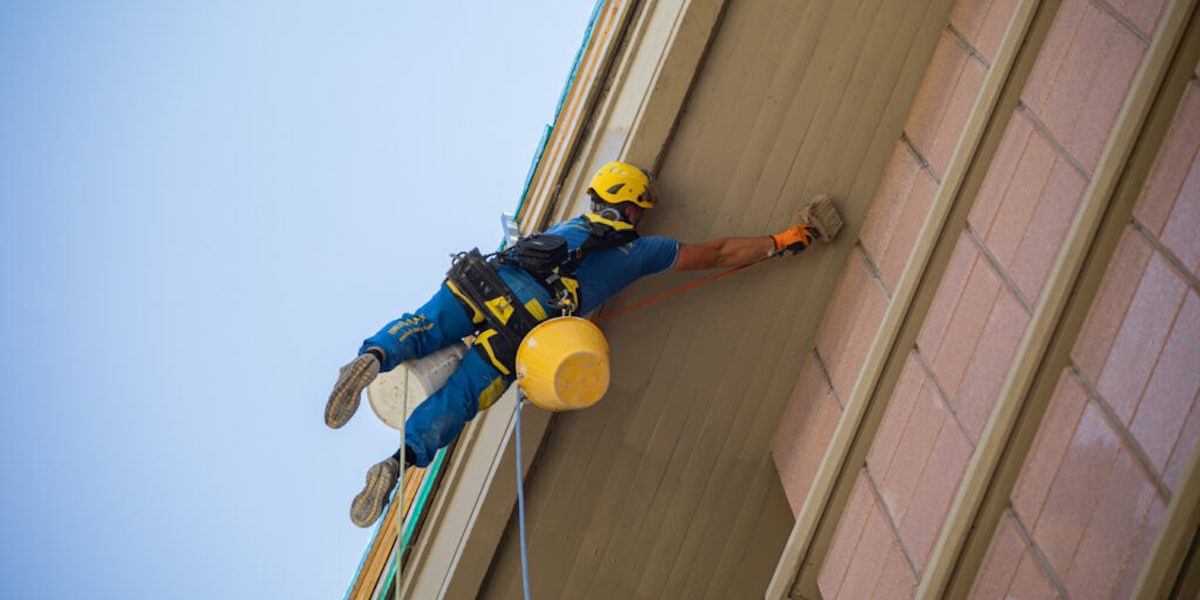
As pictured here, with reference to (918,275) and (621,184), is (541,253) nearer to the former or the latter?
(621,184)

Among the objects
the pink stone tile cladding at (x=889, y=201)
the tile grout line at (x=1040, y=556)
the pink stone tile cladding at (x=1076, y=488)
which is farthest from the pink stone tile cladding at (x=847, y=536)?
the pink stone tile cladding at (x=889, y=201)

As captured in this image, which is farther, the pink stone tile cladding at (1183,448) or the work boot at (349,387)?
the work boot at (349,387)

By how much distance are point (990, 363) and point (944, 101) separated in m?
1.34

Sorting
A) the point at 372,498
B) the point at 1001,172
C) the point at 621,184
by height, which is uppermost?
the point at 1001,172

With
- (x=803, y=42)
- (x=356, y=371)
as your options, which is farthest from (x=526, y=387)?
(x=803, y=42)

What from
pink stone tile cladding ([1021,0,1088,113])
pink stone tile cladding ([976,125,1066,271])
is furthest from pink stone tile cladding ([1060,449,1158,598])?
pink stone tile cladding ([1021,0,1088,113])

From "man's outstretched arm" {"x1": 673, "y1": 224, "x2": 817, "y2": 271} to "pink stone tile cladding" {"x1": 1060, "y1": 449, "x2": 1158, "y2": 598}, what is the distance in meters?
1.99

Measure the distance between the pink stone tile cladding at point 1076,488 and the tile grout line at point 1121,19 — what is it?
1012 mm

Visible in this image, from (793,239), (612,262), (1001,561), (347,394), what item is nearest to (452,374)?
(347,394)

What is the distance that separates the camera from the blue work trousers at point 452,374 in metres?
3.87

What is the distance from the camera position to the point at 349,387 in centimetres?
355

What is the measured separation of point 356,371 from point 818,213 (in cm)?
209

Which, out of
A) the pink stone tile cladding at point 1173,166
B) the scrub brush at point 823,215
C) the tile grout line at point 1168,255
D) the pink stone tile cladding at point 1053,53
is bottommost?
the tile grout line at point 1168,255

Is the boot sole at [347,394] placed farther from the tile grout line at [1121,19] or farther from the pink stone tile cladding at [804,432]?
the tile grout line at [1121,19]
